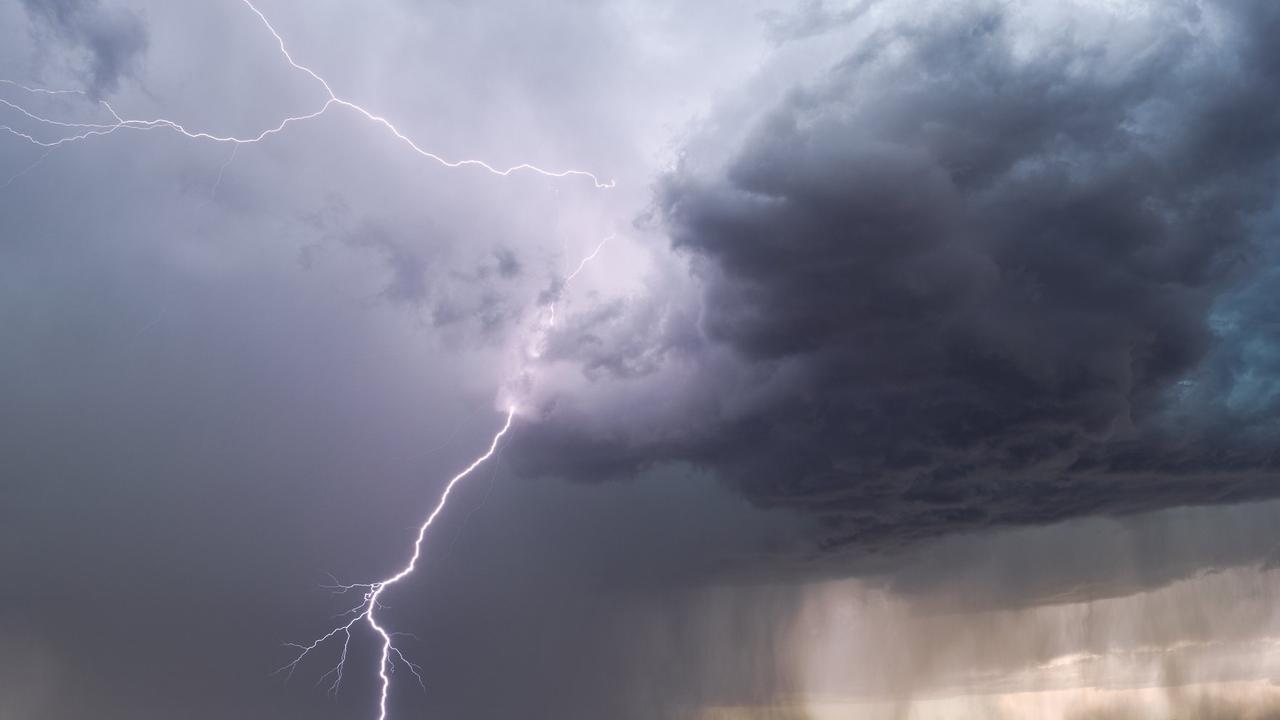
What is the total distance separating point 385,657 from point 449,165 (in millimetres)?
29260

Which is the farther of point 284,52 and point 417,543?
point 417,543

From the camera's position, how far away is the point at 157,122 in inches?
1710

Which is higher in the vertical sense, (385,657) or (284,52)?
(284,52)

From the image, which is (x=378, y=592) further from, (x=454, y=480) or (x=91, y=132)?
(x=91, y=132)

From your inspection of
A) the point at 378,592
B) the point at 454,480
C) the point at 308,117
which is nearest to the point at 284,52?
the point at 308,117

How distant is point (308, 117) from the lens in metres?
43.5

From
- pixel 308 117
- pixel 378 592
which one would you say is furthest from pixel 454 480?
pixel 308 117

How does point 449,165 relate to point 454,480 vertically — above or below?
above

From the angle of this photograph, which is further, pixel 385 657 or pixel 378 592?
pixel 378 592

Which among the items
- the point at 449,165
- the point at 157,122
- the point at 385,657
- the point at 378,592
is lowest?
the point at 385,657

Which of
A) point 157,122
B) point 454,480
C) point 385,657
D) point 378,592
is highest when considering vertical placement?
point 157,122

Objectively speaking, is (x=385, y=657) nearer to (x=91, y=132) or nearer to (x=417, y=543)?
(x=417, y=543)

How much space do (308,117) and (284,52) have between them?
3752 millimetres

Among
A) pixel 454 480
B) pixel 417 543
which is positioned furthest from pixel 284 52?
pixel 417 543
